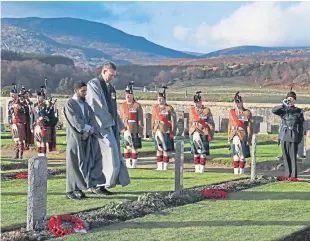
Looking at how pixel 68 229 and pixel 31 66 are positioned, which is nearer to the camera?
pixel 68 229

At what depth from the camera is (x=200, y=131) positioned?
642 inches

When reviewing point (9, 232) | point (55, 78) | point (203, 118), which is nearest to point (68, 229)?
point (9, 232)

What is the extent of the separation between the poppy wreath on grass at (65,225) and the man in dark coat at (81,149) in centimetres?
218

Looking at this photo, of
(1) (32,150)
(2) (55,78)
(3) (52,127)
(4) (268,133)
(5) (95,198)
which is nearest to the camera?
(5) (95,198)

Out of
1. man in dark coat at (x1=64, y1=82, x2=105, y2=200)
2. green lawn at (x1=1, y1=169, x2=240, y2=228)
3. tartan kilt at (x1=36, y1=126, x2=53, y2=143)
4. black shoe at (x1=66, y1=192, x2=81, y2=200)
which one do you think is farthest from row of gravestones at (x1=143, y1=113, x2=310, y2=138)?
black shoe at (x1=66, y1=192, x2=81, y2=200)

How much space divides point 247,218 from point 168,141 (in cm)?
756

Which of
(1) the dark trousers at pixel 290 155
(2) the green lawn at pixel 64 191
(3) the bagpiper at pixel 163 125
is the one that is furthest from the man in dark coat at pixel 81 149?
(3) the bagpiper at pixel 163 125

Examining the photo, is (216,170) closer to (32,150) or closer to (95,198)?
(95,198)

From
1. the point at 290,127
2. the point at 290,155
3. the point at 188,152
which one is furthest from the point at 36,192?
the point at 188,152

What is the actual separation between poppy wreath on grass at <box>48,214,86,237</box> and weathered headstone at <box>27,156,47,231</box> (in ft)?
0.59

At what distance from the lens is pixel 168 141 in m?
16.9

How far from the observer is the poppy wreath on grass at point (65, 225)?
8141 mm

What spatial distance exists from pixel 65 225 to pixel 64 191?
3363 mm

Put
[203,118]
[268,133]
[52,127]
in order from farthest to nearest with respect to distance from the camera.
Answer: [268,133]
[52,127]
[203,118]
